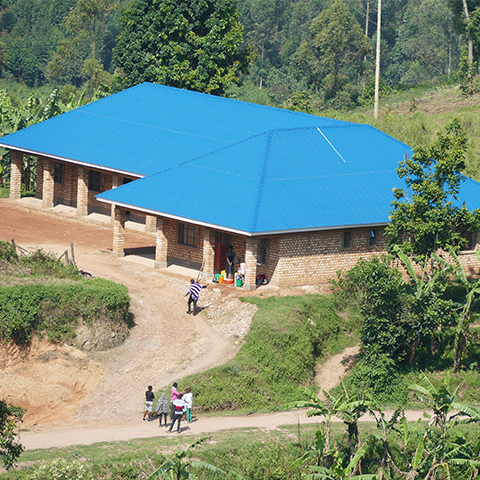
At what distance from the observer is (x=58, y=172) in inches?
2074

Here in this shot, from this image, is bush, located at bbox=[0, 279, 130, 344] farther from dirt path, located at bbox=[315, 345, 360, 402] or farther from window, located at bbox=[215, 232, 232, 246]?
dirt path, located at bbox=[315, 345, 360, 402]

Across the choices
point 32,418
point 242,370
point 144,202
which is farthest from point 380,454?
point 144,202

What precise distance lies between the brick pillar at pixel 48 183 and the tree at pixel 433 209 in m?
21.6

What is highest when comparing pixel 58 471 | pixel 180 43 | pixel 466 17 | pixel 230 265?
pixel 466 17

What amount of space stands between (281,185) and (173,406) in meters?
14.1

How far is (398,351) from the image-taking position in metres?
37.4

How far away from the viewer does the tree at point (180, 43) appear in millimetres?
61125

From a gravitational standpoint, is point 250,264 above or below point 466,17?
below

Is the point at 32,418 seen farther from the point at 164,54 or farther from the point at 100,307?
the point at 164,54

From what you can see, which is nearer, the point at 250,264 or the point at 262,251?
the point at 250,264

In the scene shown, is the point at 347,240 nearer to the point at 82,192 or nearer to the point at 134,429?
the point at 134,429

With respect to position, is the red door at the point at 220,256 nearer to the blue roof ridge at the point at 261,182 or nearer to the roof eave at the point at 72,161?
the blue roof ridge at the point at 261,182

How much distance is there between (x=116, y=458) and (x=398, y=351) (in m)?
14.2

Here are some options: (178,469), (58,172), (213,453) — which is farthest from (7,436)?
(58,172)
